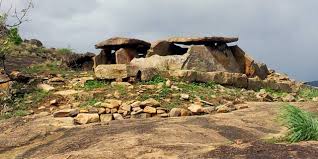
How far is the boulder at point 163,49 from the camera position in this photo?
82.5 feet

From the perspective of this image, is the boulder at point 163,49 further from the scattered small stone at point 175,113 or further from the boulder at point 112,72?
the scattered small stone at point 175,113

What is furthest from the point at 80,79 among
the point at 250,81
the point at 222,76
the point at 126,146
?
the point at 126,146

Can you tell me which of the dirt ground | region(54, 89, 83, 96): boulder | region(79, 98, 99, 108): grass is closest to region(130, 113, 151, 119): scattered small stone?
the dirt ground

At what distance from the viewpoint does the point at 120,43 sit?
25797 millimetres

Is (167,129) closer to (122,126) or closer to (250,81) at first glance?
(122,126)

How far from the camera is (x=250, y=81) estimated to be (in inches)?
925

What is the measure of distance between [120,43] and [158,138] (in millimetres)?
15196

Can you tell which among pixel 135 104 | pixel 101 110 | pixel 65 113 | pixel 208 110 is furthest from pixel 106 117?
pixel 208 110

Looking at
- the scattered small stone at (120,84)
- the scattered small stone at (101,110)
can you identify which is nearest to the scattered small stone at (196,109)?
the scattered small stone at (101,110)

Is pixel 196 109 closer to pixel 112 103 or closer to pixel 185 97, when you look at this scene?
pixel 185 97

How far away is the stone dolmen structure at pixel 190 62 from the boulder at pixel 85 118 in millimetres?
5284

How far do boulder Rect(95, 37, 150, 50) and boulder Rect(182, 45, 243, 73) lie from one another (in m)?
3.41

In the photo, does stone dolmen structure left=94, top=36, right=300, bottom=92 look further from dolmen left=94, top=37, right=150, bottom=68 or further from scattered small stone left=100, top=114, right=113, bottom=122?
scattered small stone left=100, top=114, right=113, bottom=122

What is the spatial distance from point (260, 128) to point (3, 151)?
19.5ft
